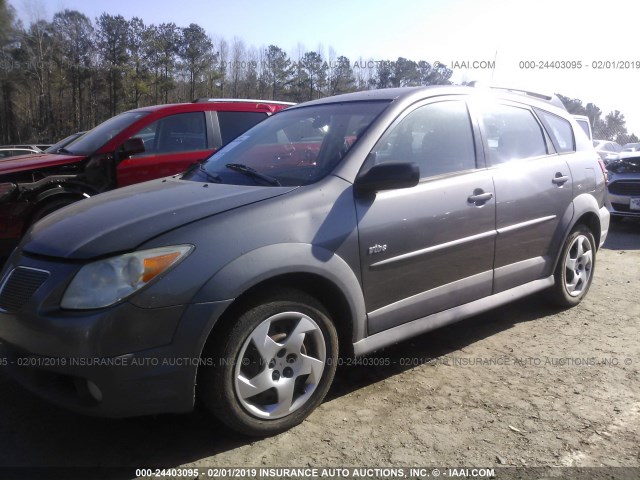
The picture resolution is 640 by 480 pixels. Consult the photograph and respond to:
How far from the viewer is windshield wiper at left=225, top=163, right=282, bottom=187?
3.07 metres

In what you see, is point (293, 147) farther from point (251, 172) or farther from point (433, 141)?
point (433, 141)

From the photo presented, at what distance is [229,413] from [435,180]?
74.0 inches

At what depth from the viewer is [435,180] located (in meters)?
3.38

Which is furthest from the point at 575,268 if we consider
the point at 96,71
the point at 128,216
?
the point at 96,71

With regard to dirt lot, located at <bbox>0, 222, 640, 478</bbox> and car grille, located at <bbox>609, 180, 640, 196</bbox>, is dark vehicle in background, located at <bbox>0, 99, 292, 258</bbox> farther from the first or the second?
car grille, located at <bbox>609, 180, 640, 196</bbox>

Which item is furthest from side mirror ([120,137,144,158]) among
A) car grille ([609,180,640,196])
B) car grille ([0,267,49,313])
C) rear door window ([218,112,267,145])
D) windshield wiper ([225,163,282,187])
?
car grille ([609,180,640,196])

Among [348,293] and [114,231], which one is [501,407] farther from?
[114,231]

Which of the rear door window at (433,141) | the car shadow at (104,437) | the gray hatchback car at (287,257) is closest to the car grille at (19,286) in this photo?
the gray hatchback car at (287,257)

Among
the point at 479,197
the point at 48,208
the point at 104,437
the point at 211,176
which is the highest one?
the point at 211,176

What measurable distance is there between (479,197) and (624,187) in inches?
262

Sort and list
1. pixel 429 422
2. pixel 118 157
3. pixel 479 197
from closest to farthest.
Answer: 1. pixel 429 422
2. pixel 479 197
3. pixel 118 157

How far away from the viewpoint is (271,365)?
2.64 metres

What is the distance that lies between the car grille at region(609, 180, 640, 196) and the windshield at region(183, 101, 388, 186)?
23.0 ft

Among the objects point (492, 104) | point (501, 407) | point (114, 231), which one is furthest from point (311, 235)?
Result: point (492, 104)
